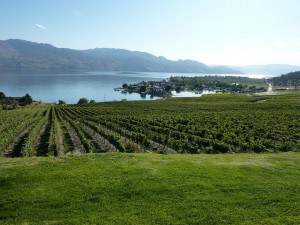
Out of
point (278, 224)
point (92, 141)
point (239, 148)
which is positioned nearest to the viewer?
point (278, 224)

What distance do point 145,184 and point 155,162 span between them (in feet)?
11.3

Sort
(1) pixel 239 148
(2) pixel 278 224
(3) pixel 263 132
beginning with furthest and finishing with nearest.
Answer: (3) pixel 263 132 < (1) pixel 239 148 < (2) pixel 278 224

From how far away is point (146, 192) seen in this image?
13.0 meters

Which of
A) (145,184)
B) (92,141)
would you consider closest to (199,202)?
(145,184)

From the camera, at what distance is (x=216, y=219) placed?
11.0 metres

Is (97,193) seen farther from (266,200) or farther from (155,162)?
(266,200)

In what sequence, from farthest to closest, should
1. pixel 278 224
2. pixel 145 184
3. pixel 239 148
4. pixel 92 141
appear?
pixel 92 141 → pixel 239 148 → pixel 145 184 → pixel 278 224

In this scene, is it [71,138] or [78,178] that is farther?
[71,138]

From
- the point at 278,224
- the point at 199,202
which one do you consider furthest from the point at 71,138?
the point at 278,224

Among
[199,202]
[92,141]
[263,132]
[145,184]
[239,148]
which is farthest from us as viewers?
[263,132]

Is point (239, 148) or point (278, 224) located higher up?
point (278, 224)

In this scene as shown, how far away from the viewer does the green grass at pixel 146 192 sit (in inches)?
440

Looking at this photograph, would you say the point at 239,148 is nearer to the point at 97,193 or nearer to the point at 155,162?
the point at 155,162

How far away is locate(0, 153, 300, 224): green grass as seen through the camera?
11180 mm
